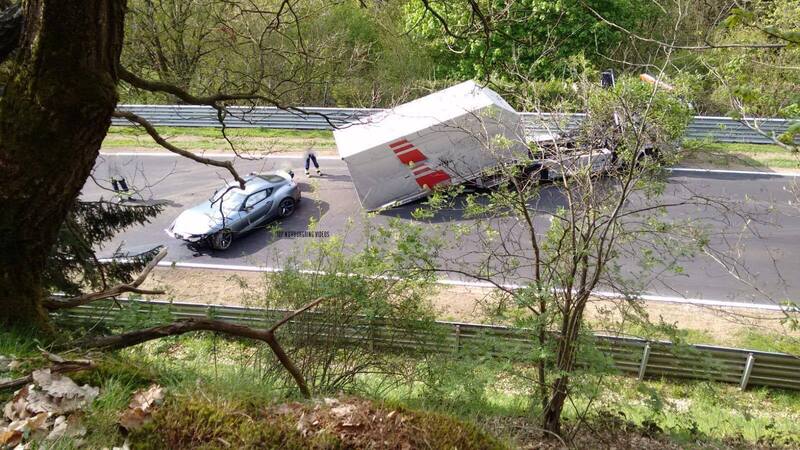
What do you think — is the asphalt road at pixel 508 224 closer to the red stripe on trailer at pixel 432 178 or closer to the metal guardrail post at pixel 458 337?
the red stripe on trailer at pixel 432 178

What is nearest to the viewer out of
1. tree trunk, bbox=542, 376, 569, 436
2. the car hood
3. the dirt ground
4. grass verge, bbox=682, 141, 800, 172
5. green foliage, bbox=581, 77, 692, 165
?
green foliage, bbox=581, 77, 692, 165

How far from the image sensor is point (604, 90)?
703cm

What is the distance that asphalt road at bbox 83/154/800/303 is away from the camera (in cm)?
1316

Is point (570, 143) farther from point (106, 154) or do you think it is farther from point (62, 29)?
point (106, 154)

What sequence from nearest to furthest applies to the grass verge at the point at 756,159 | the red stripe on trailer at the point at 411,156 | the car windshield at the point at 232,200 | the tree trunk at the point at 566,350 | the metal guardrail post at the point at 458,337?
the tree trunk at the point at 566,350
the metal guardrail post at the point at 458,337
the car windshield at the point at 232,200
the red stripe on trailer at the point at 411,156
the grass verge at the point at 756,159

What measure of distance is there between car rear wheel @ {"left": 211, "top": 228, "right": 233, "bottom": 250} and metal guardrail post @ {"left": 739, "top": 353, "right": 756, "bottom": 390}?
1218 cm

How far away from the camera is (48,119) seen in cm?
299

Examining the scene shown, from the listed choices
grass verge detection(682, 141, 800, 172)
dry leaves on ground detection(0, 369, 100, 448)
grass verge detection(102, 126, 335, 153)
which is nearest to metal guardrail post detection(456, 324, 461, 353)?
dry leaves on ground detection(0, 369, 100, 448)

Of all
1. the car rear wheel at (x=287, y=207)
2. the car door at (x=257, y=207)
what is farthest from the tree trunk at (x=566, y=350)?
the car rear wheel at (x=287, y=207)

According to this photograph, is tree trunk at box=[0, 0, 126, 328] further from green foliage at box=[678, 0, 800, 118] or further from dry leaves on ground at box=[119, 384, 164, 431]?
green foliage at box=[678, 0, 800, 118]

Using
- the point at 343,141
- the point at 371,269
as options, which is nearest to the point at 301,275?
the point at 371,269

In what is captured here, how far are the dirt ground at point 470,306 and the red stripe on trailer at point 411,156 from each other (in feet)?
13.8

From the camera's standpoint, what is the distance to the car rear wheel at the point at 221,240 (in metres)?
15.1

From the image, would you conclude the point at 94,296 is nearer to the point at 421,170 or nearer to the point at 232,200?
the point at 232,200
